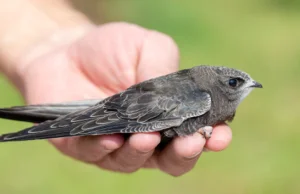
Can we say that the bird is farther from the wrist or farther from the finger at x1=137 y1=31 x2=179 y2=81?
the wrist

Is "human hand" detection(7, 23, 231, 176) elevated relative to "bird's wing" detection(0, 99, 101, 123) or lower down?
elevated

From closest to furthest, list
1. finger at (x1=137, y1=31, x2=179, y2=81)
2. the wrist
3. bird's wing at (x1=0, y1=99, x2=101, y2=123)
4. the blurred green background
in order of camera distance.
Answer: bird's wing at (x1=0, y1=99, x2=101, y2=123) < finger at (x1=137, y1=31, x2=179, y2=81) < the wrist < the blurred green background

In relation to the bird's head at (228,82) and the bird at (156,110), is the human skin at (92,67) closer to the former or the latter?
the bird at (156,110)

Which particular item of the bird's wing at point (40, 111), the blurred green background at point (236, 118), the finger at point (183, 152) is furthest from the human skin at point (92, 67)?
the blurred green background at point (236, 118)

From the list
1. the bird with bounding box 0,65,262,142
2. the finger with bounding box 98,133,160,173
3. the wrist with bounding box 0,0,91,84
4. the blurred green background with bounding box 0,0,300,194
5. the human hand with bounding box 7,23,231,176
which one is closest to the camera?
the finger with bounding box 98,133,160,173

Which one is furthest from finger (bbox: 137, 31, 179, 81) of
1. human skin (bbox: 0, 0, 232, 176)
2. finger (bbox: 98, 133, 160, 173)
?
finger (bbox: 98, 133, 160, 173)
